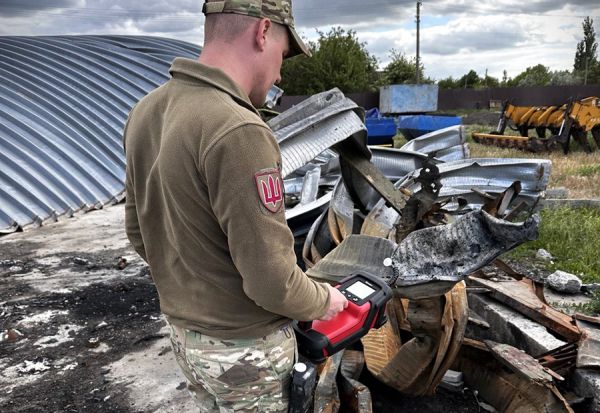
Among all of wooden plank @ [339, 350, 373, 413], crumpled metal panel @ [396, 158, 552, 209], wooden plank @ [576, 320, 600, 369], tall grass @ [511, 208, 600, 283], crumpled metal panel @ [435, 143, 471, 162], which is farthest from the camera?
crumpled metal panel @ [435, 143, 471, 162]

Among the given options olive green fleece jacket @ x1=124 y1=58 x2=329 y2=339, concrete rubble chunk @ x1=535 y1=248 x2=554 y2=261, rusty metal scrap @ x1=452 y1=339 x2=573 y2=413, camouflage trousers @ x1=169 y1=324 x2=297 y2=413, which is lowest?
concrete rubble chunk @ x1=535 y1=248 x2=554 y2=261

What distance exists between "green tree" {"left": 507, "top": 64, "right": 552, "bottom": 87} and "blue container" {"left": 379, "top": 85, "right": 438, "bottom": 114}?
22.3 m

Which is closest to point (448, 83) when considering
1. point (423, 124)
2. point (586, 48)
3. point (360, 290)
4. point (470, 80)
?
point (470, 80)

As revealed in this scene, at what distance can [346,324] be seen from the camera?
1645 mm

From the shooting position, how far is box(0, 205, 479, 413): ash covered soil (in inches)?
118

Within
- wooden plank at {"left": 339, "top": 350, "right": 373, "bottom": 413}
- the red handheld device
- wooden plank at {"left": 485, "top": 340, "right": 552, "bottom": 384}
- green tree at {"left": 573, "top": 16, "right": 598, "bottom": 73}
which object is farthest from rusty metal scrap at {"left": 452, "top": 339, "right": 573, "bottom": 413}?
green tree at {"left": 573, "top": 16, "right": 598, "bottom": 73}

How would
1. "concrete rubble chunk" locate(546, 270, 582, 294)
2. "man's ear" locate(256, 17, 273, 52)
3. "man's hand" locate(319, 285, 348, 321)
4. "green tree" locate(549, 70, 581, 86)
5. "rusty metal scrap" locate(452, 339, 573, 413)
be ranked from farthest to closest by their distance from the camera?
"green tree" locate(549, 70, 581, 86) < "concrete rubble chunk" locate(546, 270, 582, 294) < "rusty metal scrap" locate(452, 339, 573, 413) < "man's hand" locate(319, 285, 348, 321) < "man's ear" locate(256, 17, 273, 52)

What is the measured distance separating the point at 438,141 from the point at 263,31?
19.5ft

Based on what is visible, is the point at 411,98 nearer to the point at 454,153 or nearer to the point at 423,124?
the point at 423,124

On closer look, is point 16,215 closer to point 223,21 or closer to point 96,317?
point 96,317

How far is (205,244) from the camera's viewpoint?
1.46m

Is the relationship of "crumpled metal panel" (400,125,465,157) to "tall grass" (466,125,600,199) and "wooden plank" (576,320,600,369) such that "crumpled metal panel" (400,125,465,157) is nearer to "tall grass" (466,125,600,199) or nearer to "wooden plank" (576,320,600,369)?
"tall grass" (466,125,600,199)

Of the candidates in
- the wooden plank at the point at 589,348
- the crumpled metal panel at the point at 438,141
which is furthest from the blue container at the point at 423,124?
the wooden plank at the point at 589,348

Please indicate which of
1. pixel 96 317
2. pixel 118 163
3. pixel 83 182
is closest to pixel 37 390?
pixel 96 317
